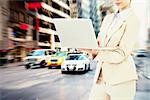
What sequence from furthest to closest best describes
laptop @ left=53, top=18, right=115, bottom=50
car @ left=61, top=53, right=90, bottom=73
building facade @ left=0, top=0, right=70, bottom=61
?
building facade @ left=0, top=0, right=70, bottom=61 < car @ left=61, top=53, right=90, bottom=73 < laptop @ left=53, top=18, right=115, bottom=50

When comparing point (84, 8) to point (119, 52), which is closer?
point (119, 52)

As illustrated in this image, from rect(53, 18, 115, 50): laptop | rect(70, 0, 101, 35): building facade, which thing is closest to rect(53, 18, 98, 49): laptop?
rect(53, 18, 115, 50): laptop

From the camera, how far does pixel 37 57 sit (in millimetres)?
2229

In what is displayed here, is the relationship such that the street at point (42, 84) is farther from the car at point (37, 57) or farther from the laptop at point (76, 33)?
the laptop at point (76, 33)

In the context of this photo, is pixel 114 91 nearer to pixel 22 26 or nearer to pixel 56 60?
pixel 56 60

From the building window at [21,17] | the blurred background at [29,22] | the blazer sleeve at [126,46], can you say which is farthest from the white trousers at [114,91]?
the building window at [21,17]

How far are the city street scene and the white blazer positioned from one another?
0.68 metres

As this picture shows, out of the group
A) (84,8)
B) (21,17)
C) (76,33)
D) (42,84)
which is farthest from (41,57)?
(76,33)

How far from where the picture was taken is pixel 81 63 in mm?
2191

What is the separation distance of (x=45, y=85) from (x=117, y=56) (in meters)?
1.00

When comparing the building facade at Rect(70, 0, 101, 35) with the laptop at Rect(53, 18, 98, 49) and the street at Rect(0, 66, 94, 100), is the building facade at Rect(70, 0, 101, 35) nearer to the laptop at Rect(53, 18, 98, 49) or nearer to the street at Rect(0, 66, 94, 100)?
the street at Rect(0, 66, 94, 100)

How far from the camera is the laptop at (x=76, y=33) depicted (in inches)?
54.6

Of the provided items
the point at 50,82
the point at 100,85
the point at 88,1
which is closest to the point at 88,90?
the point at 50,82

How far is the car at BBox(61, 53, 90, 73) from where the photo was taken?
2.16m
